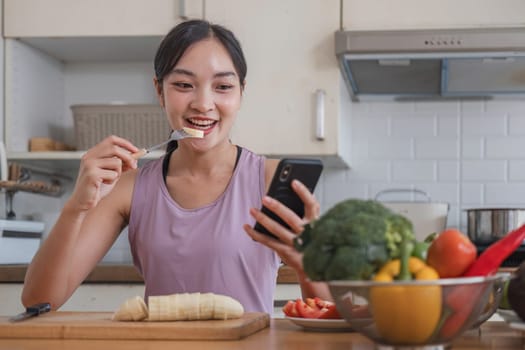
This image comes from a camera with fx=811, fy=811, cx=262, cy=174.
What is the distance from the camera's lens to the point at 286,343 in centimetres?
118

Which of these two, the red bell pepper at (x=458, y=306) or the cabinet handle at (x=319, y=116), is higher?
the cabinet handle at (x=319, y=116)

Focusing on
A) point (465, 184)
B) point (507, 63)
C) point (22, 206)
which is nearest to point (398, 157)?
point (465, 184)

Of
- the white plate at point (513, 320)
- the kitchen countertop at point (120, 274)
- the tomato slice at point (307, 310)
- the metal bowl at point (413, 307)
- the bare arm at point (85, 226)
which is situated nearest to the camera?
the metal bowl at point (413, 307)

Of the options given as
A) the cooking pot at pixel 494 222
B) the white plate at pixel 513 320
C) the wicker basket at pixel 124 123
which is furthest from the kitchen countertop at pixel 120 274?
the white plate at pixel 513 320

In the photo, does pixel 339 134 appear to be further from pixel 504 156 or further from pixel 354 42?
pixel 504 156

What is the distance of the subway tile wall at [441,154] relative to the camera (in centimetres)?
319

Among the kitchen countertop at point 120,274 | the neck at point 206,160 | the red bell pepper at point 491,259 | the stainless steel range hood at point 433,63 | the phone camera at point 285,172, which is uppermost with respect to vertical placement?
the stainless steel range hood at point 433,63

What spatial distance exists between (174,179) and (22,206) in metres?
1.49

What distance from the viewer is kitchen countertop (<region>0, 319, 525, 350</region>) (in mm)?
1140

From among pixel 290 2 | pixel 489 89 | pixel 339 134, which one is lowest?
pixel 339 134

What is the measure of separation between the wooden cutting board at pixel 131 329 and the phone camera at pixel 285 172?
23 cm

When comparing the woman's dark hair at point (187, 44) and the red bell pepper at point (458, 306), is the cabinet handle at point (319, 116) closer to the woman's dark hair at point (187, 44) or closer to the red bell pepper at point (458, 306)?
the woman's dark hair at point (187, 44)

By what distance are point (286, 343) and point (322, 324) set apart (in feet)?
0.42

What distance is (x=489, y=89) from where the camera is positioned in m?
3.14
